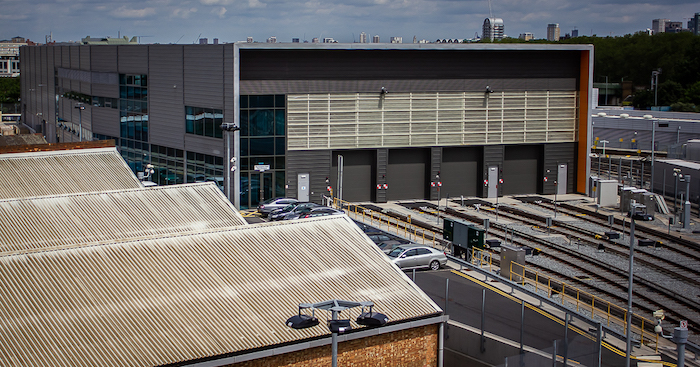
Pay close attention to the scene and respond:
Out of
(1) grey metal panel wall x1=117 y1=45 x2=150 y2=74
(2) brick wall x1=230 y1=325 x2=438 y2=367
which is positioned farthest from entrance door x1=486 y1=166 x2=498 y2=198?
(2) brick wall x1=230 y1=325 x2=438 y2=367

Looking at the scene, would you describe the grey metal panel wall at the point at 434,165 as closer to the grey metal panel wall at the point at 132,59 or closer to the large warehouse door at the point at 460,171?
the large warehouse door at the point at 460,171

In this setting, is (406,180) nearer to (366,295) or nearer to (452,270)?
(452,270)

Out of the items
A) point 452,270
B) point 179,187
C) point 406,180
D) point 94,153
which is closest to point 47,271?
point 179,187

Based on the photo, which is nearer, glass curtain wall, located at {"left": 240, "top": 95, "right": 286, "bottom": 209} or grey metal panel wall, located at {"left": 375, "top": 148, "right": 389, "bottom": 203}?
glass curtain wall, located at {"left": 240, "top": 95, "right": 286, "bottom": 209}

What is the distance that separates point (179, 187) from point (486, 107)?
1077 inches

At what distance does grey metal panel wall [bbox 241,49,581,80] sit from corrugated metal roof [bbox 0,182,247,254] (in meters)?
17.7

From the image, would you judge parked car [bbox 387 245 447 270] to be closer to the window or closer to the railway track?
the railway track

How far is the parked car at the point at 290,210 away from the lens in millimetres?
42234

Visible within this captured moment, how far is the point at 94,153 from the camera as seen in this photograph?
38.6 m

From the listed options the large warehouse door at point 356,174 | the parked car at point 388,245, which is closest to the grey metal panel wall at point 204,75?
the large warehouse door at point 356,174

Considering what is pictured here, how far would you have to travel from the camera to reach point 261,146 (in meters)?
47.7

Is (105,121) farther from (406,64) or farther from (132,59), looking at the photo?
(406,64)

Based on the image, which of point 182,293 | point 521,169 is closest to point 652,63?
point 521,169

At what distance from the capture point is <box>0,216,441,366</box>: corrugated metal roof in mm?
16656
